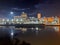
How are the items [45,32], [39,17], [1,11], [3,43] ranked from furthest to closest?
[45,32] → [39,17] → [1,11] → [3,43]

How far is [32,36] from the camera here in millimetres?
1848

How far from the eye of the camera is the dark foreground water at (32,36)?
1595mm

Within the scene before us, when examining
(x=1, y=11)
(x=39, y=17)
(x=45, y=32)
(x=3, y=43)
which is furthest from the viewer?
(x=45, y=32)

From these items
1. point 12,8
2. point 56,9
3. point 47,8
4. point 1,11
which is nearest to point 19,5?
point 12,8

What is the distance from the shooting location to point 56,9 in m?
1.81

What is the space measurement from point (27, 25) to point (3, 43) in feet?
1.69

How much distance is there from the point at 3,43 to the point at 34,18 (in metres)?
0.58

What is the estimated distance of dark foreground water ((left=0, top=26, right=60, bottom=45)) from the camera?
1.60 m

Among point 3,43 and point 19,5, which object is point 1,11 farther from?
point 3,43

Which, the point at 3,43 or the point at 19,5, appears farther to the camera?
the point at 19,5

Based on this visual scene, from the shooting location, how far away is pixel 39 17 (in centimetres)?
188

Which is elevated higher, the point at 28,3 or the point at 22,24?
the point at 28,3

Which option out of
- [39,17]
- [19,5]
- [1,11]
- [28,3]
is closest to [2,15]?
[1,11]

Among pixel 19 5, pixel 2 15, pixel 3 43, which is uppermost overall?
pixel 19 5
